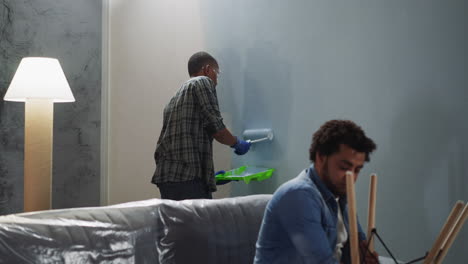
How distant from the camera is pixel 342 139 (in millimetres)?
1564

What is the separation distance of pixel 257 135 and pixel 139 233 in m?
1.59

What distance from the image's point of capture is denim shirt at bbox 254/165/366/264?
4.78 feet

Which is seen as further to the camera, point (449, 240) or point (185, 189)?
point (185, 189)

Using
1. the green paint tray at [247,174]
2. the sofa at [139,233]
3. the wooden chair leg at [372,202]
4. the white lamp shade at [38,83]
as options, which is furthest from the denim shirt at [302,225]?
the white lamp shade at [38,83]

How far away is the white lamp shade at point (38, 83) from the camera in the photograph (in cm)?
297

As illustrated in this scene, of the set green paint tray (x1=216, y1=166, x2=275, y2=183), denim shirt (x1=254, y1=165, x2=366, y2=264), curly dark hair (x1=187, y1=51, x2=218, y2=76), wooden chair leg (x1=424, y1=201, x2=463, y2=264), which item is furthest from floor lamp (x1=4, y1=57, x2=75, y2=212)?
wooden chair leg (x1=424, y1=201, x2=463, y2=264)

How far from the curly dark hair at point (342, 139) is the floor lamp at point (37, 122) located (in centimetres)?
189

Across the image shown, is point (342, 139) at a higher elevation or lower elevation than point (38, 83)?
lower

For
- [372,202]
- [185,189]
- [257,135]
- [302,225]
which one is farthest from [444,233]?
[257,135]

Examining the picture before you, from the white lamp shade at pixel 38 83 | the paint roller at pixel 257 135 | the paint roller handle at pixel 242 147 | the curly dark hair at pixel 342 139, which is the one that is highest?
the white lamp shade at pixel 38 83

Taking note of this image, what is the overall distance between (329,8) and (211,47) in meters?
1.04

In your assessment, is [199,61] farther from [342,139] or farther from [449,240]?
Result: [449,240]

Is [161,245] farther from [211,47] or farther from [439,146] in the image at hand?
[211,47]

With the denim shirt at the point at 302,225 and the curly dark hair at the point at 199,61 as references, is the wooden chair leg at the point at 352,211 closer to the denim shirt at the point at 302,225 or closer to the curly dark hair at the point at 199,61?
the denim shirt at the point at 302,225
